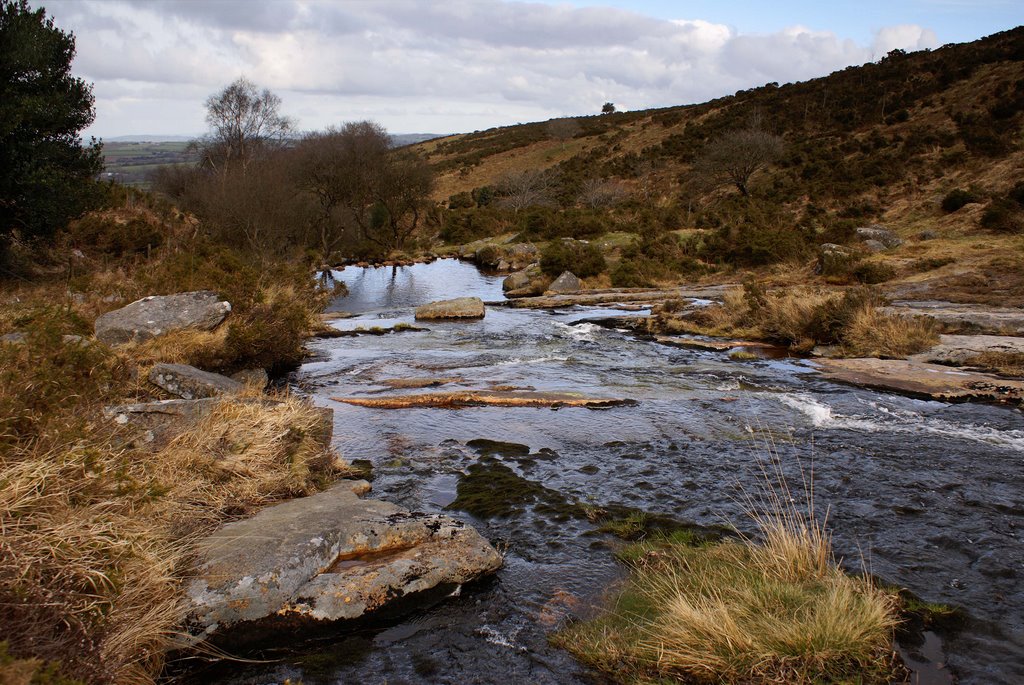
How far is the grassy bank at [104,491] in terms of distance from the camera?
3.43m

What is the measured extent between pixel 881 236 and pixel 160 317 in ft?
78.8

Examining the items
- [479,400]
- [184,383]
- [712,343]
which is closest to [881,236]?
[712,343]

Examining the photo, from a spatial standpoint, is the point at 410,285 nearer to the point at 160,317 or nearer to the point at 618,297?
the point at 618,297

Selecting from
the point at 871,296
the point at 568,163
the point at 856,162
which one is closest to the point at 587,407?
the point at 871,296

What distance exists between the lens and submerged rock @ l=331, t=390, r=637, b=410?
10695 millimetres

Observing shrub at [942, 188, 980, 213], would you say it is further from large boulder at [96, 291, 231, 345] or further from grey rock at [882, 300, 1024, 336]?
large boulder at [96, 291, 231, 345]

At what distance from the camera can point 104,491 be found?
4.63m

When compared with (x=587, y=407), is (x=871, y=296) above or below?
above

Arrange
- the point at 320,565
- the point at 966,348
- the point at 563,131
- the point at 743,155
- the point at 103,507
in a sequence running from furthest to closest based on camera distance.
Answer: the point at 563,131
the point at 743,155
the point at 966,348
the point at 320,565
the point at 103,507

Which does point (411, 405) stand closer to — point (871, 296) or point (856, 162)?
point (871, 296)

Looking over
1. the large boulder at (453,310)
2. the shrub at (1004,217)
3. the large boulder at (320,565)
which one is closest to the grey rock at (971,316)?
the shrub at (1004,217)

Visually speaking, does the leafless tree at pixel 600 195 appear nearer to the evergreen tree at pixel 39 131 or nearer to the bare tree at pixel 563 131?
the bare tree at pixel 563 131

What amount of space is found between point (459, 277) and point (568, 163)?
30.0 metres

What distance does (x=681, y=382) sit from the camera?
12.0 metres
